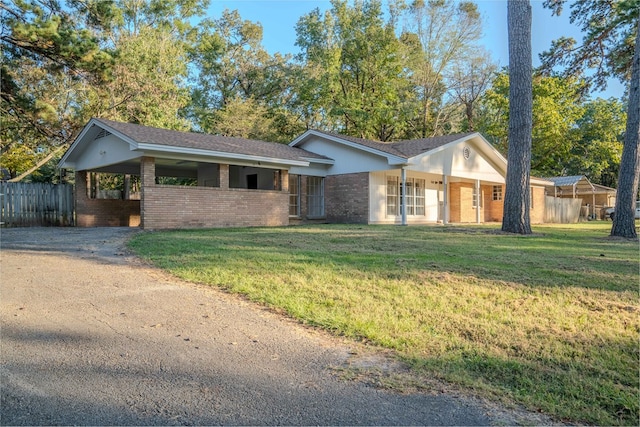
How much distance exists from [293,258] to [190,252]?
1.97 m

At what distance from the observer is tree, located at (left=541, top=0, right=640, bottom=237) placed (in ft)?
38.7

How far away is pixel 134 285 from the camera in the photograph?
5453 mm

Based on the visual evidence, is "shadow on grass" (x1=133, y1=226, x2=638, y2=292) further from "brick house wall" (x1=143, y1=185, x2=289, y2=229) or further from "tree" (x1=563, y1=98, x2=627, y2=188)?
"tree" (x1=563, y1=98, x2=627, y2=188)

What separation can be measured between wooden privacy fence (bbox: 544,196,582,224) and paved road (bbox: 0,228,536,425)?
25.9 metres

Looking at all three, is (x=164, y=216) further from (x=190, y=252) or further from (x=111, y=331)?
(x=111, y=331)

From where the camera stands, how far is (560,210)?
26.8 metres

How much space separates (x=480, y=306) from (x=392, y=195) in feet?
50.3

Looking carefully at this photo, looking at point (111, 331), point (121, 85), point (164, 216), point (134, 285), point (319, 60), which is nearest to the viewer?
point (111, 331)

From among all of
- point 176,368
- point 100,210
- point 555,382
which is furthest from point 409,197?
point 176,368

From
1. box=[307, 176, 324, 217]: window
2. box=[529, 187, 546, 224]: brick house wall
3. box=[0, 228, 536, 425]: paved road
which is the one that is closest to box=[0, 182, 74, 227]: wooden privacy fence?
box=[307, 176, 324, 217]: window

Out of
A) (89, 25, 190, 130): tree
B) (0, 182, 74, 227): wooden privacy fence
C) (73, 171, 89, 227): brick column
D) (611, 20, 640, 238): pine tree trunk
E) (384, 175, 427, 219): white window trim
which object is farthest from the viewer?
(89, 25, 190, 130): tree

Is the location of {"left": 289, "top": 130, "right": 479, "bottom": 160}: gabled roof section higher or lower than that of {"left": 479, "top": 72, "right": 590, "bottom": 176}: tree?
lower

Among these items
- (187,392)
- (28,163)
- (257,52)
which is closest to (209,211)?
(187,392)

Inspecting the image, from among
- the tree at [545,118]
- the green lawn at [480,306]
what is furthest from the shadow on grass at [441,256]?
the tree at [545,118]
